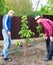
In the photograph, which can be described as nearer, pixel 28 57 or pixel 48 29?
pixel 48 29

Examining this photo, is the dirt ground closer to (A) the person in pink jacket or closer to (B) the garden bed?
(B) the garden bed

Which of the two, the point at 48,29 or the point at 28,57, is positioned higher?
the point at 48,29

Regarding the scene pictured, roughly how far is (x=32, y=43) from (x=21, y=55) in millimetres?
3001

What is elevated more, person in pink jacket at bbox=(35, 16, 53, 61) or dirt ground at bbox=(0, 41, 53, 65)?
person in pink jacket at bbox=(35, 16, 53, 61)

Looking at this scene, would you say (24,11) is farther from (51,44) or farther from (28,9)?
(51,44)

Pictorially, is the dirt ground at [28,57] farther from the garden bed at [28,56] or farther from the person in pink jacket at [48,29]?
the person in pink jacket at [48,29]

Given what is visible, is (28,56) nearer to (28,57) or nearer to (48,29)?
(28,57)

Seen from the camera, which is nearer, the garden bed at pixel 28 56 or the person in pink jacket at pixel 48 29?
the person in pink jacket at pixel 48 29

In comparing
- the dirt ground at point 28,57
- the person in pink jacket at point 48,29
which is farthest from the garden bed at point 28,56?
the person in pink jacket at point 48,29

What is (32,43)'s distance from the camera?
1485 centimetres

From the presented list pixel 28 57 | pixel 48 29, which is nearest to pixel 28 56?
pixel 28 57

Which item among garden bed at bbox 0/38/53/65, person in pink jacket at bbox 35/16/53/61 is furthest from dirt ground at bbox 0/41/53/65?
person in pink jacket at bbox 35/16/53/61

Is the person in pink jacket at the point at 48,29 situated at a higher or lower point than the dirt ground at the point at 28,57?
higher

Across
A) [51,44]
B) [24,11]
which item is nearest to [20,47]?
[51,44]
